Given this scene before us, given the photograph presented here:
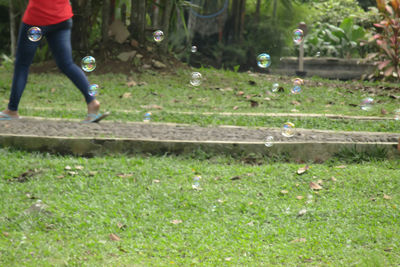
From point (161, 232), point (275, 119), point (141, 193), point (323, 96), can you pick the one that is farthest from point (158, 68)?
→ point (161, 232)

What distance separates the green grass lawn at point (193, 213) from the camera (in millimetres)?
2963

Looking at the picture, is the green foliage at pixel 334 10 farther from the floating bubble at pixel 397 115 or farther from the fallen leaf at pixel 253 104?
the floating bubble at pixel 397 115

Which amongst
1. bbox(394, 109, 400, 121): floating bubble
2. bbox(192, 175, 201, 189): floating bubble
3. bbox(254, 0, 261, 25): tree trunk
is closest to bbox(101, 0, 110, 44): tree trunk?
bbox(254, 0, 261, 25): tree trunk

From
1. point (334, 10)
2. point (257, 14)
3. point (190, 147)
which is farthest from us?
point (334, 10)

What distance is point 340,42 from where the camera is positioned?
499 inches

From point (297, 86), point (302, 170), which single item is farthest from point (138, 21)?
point (302, 170)

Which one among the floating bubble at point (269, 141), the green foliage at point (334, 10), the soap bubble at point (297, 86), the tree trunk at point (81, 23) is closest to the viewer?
the floating bubble at point (269, 141)

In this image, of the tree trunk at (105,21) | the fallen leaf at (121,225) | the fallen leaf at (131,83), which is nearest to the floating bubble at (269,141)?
the fallen leaf at (121,225)

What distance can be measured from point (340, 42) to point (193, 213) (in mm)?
10045

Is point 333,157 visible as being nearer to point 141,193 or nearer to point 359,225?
point 359,225

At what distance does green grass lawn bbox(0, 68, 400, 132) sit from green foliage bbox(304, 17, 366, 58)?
12.0ft

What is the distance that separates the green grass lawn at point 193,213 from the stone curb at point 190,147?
0.11m

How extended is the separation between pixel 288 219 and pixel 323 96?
4377 millimetres

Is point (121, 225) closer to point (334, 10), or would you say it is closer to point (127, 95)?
point (127, 95)
